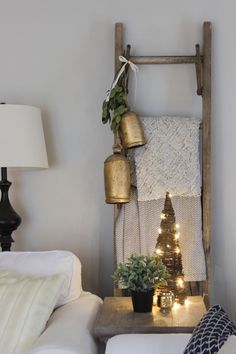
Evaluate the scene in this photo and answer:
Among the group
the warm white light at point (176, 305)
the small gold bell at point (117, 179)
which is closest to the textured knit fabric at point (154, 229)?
the small gold bell at point (117, 179)

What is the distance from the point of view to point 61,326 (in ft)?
5.21

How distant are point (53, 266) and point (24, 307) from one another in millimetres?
249

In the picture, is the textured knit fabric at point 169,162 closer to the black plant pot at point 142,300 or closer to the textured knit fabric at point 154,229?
the textured knit fabric at point 154,229

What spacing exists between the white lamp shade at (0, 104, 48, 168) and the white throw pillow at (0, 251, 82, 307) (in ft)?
1.33

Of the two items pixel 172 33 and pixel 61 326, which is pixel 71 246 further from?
pixel 172 33

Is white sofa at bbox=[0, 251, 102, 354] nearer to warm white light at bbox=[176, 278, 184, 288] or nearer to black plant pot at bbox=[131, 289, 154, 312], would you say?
black plant pot at bbox=[131, 289, 154, 312]

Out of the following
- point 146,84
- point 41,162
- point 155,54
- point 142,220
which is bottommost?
point 142,220

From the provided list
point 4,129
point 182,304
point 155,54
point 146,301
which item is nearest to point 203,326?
point 146,301

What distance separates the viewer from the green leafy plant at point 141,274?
1.76m

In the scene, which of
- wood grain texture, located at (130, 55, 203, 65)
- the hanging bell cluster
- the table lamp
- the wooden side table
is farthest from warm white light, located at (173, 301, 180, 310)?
wood grain texture, located at (130, 55, 203, 65)

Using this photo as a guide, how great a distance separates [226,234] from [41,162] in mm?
938

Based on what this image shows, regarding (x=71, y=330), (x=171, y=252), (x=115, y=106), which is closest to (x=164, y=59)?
(x=115, y=106)

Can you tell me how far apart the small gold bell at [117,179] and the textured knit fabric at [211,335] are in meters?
0.82

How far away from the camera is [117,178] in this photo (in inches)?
80.4
